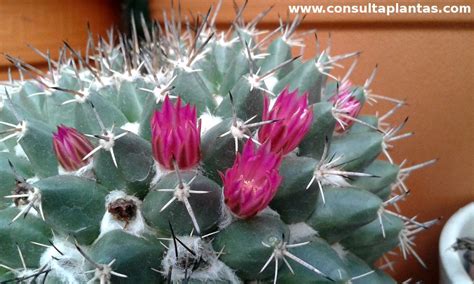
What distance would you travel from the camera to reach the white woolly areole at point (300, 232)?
508mm

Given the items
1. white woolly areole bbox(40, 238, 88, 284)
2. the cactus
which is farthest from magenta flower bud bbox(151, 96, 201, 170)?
white woolly areole bbox(40, 238, 88, 284)

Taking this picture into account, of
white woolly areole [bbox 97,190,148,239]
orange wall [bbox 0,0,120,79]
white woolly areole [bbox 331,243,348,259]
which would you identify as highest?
orange wall [bbox 0,0,120,79]

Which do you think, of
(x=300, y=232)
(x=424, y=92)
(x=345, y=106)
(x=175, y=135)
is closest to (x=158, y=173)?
(x=175, y=135)

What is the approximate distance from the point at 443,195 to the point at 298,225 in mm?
508

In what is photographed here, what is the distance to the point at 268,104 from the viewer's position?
0.52 meters

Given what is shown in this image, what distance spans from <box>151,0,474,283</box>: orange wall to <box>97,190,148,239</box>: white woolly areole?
0.50 meters

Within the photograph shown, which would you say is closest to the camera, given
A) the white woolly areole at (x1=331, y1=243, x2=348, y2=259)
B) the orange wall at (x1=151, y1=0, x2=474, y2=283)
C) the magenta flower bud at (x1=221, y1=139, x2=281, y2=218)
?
the magenta flower bud at (x1=221, y1=139, x2=281, y2=218)

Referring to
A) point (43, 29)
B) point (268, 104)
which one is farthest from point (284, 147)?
point (43, 29)

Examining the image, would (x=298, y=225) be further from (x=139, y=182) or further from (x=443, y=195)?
(x=443, y=195)

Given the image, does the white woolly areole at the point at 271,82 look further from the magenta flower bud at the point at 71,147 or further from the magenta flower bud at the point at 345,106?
the magenta flower bud at the point at 71,147

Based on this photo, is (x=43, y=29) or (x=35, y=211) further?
(x=43, y=29)

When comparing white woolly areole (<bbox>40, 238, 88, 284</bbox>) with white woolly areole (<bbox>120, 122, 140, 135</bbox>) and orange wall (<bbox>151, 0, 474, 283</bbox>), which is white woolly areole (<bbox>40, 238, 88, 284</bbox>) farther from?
orange wall (<bbox>151, 0, 474, 283</bbox>)

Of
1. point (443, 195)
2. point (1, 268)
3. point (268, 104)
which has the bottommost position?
point (443, 195)

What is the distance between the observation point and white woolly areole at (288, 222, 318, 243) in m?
0.51
